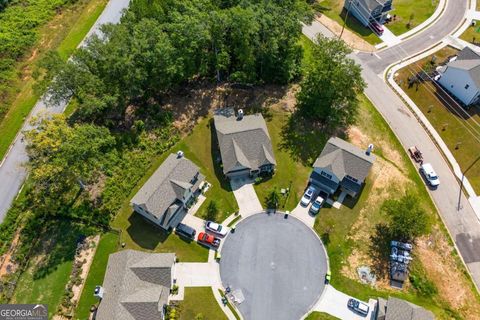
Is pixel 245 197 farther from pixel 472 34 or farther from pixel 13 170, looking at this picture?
pixel 472 34

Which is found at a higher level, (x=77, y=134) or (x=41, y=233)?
(x=77, y=134)

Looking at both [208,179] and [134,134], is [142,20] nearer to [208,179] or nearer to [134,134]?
[134,134]

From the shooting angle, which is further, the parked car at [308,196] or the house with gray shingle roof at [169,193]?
the parked car at [308,196]

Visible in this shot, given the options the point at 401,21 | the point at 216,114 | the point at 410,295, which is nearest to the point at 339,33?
the point at 401,21

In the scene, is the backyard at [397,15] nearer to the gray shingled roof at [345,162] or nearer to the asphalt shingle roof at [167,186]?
the gray shingled roof at [345,162]

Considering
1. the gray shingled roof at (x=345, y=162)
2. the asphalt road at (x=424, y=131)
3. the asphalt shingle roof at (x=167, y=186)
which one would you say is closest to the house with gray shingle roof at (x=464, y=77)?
the asphalt road at (x=424, y=131)

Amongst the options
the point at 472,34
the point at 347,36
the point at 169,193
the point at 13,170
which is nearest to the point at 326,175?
the point at 169,193

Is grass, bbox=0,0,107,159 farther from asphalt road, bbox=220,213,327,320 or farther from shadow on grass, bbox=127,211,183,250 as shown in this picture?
asphalt road, bbox=220,213,327,320
